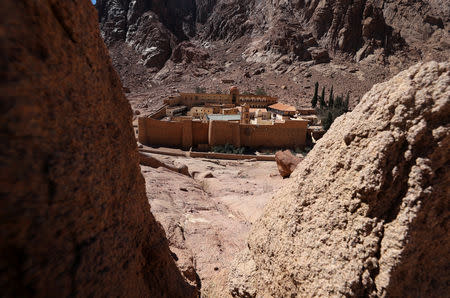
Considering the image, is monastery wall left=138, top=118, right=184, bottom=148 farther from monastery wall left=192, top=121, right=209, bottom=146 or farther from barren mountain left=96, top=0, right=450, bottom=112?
barren mountain left=96, top=0, right=450, bottom=112

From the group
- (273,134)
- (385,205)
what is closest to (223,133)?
(273,134)

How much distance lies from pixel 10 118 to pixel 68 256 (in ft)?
3.11

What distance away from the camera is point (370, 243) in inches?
81.2

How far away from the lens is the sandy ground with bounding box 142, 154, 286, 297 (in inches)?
160

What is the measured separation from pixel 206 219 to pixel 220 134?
13971mm

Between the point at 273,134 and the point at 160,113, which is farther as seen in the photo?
the point at 160,113

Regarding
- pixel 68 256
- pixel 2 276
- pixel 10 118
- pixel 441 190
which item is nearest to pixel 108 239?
pixel 68 256

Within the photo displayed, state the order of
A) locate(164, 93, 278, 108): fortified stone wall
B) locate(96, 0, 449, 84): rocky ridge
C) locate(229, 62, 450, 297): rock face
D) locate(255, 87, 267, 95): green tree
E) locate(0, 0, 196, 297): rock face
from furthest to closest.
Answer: locate(96, 0, 449, 84): rocky ridge → locate(255, 87, 267, 95): green tree → locate(164, 93, 278, 108): fortified stone wall → locate(229, 62, 450, 297): rock face → locate(0, 0, 196, 297): rock face

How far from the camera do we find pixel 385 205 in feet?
6.97

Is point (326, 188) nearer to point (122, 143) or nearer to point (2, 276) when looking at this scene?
point (122, 143)

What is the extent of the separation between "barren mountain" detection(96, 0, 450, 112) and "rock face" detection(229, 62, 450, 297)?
114ft

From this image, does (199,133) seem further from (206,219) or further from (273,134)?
(206,219)

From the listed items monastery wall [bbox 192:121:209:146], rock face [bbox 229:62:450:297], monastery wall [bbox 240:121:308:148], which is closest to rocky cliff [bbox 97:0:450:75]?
monastery wall [bbox 240:121:308:148]

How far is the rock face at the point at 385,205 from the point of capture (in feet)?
6.42
